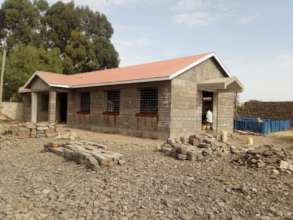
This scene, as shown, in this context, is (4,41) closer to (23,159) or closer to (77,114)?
(77,114)

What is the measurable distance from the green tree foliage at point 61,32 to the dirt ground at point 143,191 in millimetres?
28804

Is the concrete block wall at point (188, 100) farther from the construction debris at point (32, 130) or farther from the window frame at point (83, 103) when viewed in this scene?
the window frame at point (83, 103)

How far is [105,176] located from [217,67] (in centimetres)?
1124

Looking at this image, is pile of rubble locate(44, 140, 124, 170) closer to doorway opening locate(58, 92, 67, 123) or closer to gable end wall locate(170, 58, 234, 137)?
gable end wall locate(170, 58, 234, 137)

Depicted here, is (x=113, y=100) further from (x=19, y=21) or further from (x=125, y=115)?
(x=19, y=21)

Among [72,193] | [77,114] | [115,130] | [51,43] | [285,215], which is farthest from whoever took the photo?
[51,43]

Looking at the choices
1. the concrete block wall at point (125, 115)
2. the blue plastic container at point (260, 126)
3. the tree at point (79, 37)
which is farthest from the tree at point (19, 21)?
the blue plastic container at point (260, 126)

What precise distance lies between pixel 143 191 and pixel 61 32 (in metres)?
35.7

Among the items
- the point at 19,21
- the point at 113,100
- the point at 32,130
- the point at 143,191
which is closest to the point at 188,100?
the point at 113,100

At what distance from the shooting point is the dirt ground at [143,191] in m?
4.18

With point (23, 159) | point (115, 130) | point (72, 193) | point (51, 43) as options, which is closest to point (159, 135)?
point (115, 130)

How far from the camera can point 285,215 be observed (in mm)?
4172

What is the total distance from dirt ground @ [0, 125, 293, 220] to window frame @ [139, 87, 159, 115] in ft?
19.1

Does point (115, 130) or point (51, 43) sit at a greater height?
point (51, 43)
